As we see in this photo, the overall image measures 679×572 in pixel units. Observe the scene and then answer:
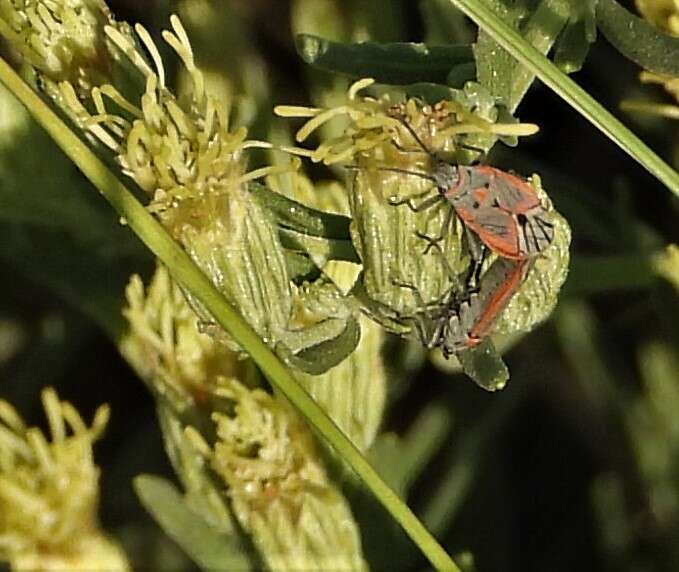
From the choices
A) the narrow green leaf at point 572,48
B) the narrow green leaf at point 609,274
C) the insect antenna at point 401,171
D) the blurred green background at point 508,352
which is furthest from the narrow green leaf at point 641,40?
the narrow green leaf at point 609,274

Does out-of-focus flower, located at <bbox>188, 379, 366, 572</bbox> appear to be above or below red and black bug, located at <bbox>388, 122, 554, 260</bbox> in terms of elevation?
below

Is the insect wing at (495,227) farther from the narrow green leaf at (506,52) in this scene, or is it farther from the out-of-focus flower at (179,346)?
the out-of-focus flower at (179,346)

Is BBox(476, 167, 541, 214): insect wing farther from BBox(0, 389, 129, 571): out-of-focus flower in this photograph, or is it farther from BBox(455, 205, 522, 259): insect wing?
BBox(0, 389, 129, 571): out-of-focus flower

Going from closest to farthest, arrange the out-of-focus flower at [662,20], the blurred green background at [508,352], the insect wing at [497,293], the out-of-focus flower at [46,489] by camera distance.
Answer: the insect wing at [497,293], the out-of-focus flower at [662,20], the out-of-focus flower at [46,489], the blurred green background at [508,352]

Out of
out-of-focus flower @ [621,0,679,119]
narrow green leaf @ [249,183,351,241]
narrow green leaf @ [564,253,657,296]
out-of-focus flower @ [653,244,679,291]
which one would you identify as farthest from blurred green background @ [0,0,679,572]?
narrow green leaf @ [249,183,351,241]

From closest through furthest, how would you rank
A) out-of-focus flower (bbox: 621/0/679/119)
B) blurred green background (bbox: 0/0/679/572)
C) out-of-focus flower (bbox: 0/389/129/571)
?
out-of-focus flower (bbox: 621/0/679/119)
out-of-focus flower (bbox: 0/389/129/571)
blurred green background (bbox: 0/0/679/572)

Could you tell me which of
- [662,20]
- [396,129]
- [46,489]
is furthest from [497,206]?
[46,489]

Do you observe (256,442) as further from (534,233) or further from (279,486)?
(534,233)
